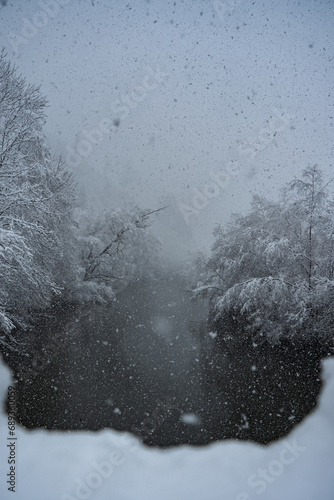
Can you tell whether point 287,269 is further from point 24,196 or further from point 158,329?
point 24,196

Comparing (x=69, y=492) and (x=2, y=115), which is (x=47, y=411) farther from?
(x=2, y=115)

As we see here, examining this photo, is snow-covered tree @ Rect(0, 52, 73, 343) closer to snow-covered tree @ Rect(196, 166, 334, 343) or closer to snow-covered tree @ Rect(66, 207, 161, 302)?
snow-covered tree @ Rect(66, 207, 161, 302)

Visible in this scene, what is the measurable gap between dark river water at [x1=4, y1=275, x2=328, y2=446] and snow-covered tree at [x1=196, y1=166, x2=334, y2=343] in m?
0.95

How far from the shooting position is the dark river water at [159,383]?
628 cm

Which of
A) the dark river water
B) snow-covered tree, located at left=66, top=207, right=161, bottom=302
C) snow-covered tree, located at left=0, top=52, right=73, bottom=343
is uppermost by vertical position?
snow-covered tree, located at left=0, top=52, right=73, bottom=343

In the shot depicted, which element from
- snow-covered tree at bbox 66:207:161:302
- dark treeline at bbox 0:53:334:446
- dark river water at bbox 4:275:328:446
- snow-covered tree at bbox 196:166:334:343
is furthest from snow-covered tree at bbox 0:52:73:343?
snow-covered tree at bbox 196:166:334:343

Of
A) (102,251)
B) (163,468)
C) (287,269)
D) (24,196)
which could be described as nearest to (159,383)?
(163,468)

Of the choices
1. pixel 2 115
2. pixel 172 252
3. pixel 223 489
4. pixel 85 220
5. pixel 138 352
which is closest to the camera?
pixel 223 489

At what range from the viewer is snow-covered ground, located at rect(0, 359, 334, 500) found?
4.56m

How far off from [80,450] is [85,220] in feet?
39.8

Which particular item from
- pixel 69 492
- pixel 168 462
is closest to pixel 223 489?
pixel 168 462

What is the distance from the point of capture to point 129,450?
5555 mm

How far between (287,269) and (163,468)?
7.30m

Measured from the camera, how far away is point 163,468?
17.2 feet
